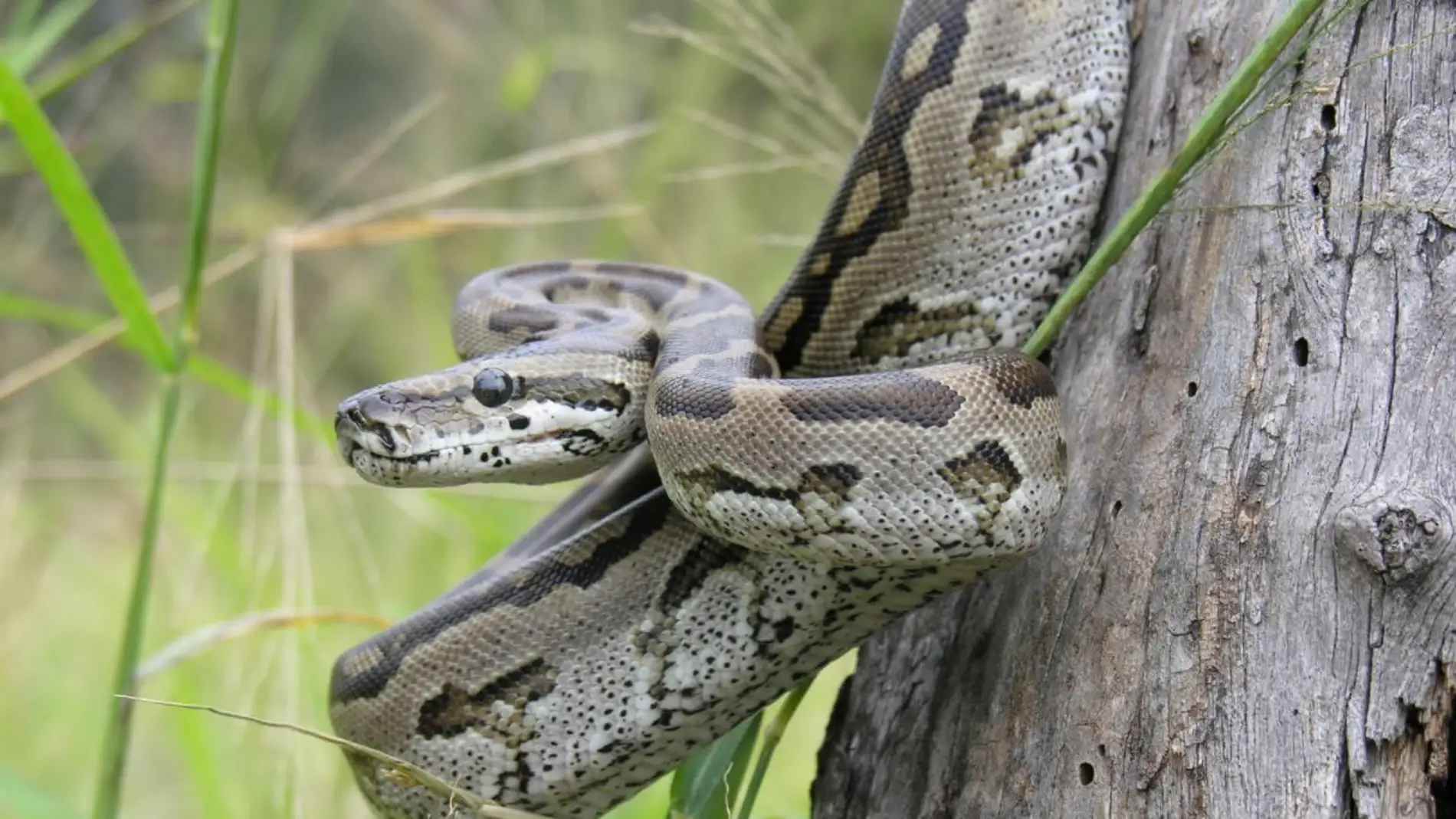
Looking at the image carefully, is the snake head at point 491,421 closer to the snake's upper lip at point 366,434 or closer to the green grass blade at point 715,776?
the snake's upper lip at point 366,434

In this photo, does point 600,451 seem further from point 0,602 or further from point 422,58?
point 422,58

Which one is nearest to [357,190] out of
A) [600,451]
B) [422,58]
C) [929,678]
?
[422,58]

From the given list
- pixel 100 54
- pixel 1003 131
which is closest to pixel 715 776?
pixel 1003 131

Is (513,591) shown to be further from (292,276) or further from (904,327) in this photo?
(292,276)

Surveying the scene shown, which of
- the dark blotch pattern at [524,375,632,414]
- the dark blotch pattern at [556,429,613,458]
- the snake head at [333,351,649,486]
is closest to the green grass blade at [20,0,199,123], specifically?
the snake head at [333,351,649,486]

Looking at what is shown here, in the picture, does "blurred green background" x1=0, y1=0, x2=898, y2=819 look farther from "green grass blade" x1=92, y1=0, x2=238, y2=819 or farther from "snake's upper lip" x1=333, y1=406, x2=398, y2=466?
"snake's upper lip" x1=333, y1=406, x2=398, y2=466

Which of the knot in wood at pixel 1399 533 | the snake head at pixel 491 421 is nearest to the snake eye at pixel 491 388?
the snake head at pixel 491 421
